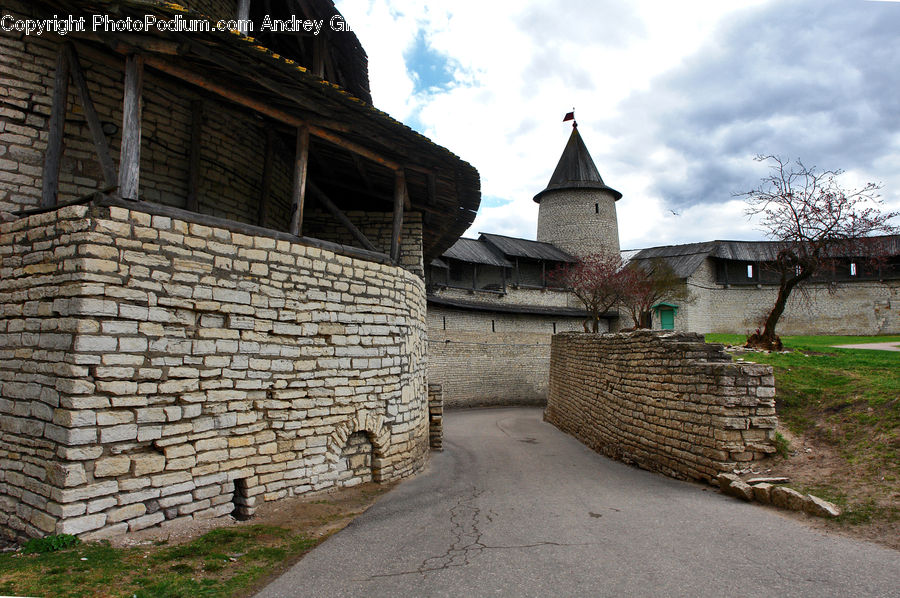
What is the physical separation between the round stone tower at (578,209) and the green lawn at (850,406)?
23632 mm

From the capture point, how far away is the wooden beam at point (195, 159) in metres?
6.55

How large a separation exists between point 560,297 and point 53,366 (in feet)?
89.3

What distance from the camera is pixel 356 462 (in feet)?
21.5

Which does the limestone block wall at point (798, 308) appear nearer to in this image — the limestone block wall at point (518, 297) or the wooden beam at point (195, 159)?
the limestone block wall at point (518, 297)

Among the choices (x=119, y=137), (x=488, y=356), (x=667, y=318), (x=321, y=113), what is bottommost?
(x=488, y=356)

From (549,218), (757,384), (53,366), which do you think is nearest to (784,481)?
(757,384)

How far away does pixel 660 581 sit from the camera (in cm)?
354

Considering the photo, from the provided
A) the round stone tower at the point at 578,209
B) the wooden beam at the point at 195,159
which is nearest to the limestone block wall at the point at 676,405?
the wooden beam at the point at 195,159

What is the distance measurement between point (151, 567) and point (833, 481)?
6224mm

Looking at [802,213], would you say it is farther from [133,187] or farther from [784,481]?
[133,187]

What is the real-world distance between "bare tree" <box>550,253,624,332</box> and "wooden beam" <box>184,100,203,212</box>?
19364mm

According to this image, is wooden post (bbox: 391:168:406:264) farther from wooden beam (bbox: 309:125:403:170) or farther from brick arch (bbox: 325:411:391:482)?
brick arch (bbox: 325:411:391:482)

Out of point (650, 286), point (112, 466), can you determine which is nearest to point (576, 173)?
point (650, 286)

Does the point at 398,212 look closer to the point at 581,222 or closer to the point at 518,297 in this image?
the point at 518,297
